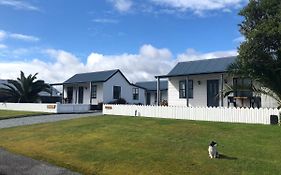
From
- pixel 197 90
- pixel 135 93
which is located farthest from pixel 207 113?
pixel 135 93

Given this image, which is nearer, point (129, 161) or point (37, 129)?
point (129, 161)

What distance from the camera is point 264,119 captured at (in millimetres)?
16391

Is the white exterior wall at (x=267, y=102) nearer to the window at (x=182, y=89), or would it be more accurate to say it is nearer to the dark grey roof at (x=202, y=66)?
the dark grey roof at (x=202, y=66)

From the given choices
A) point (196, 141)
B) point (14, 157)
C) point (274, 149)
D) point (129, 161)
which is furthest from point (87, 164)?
point (274, 149)

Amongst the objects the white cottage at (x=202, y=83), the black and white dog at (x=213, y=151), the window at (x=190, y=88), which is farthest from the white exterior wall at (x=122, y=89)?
the black and white dog at (x=213, y=151)

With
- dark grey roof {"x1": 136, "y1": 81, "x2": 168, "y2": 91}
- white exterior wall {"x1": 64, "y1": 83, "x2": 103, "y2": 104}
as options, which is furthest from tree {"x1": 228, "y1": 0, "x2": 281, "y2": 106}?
dark grey roof {"x1": 136, "y1": 81, "x2": 168, "y2": 91}

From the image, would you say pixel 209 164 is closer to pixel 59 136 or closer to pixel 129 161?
pixel 129 161

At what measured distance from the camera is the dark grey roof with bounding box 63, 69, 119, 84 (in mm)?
38688

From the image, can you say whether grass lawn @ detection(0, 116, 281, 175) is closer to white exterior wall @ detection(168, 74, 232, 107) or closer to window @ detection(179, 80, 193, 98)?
white exterior wall @ detection(168, 74, 232, 107)

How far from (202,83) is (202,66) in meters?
1.30

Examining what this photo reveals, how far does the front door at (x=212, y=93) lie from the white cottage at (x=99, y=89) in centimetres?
1435

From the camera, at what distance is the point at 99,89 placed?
127 feet

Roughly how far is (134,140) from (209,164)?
14.9 ft

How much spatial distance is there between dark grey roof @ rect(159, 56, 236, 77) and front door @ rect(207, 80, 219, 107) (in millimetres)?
1041
